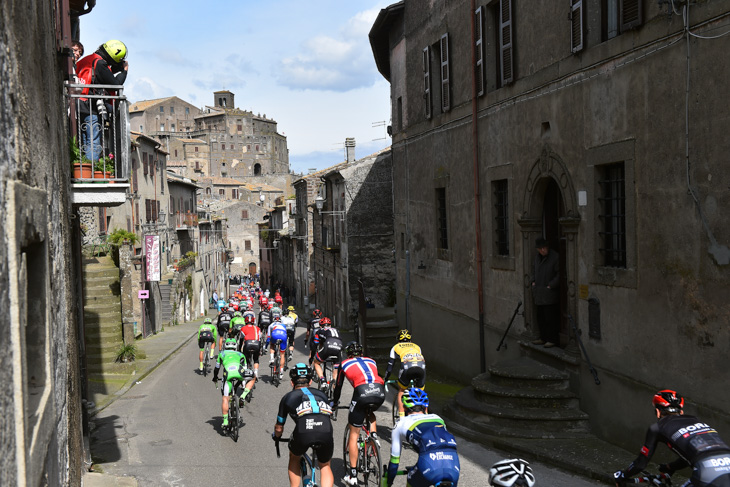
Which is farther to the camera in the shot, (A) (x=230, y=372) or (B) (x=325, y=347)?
(B) (x=325, y=347)

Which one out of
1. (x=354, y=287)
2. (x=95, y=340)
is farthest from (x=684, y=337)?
A: (x=354, y=287)

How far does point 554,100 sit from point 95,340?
46.5ft

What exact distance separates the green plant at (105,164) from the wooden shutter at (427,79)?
995 centimetres

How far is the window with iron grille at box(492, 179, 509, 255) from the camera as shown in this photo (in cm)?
1494

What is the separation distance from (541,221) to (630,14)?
174 inches

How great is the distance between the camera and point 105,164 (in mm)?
10453

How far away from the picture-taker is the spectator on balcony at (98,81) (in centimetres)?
1047

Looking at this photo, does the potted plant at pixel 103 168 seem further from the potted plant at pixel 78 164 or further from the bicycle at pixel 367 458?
the bicycle at pixel 367 458

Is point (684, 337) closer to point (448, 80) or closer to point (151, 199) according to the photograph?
point (448, 80)

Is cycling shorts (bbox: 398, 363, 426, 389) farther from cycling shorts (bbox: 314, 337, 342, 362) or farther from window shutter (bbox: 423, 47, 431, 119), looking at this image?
window shutter (bbox: 423, 47, 431, 119)

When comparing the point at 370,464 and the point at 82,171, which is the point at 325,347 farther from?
the point at 82,171

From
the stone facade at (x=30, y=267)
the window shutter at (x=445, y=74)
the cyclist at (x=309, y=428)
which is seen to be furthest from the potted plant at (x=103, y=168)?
the window shutter at (x=445, y=74)

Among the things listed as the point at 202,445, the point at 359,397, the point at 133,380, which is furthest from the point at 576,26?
the point at 133,380

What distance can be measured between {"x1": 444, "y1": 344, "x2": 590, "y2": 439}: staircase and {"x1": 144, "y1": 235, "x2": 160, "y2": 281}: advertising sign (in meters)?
21.8
